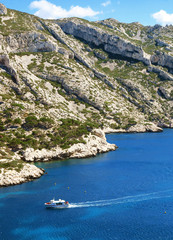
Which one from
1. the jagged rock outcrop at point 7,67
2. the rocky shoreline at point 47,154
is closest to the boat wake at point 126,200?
the rocky shoreline at point 47,154

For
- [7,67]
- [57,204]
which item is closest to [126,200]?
[57,204]

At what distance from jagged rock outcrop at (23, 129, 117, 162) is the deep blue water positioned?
5075mm

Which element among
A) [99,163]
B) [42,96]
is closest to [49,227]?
[99,163]

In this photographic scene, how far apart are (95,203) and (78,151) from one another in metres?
46.4

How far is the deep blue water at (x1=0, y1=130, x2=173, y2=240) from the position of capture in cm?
4738

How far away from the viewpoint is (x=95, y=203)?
195 feet

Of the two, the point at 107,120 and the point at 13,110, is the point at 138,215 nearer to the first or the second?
the point at 13,110

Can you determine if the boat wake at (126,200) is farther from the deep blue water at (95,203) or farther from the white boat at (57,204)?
the white boat at (57,204)

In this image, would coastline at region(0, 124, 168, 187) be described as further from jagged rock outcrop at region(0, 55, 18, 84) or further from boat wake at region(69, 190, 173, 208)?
jagged rock outcrop at region(0, 55, 18, 84)

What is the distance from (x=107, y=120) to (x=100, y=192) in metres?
119

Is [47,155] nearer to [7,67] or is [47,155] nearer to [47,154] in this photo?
[47,154]

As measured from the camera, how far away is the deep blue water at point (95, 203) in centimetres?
4738

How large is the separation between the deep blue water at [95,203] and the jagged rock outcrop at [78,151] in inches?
200

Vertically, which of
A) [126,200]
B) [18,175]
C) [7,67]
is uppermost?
[7,67]
